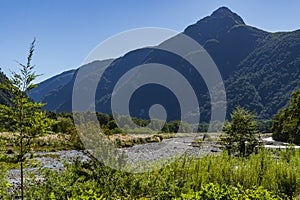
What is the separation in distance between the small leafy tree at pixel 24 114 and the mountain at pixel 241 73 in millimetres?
85028

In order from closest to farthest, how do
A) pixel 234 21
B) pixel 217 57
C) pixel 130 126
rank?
pixel 130 126 → pixel 217 57 → pixel 234 21

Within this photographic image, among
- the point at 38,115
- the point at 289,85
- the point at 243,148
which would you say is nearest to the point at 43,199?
the point at 38,115

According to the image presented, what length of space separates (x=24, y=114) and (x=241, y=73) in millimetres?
141112

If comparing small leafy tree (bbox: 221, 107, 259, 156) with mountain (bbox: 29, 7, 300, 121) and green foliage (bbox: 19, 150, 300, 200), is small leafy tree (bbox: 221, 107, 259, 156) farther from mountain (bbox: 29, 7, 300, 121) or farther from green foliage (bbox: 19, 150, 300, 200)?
mountain (bbox: 29, 7, 300, 121)

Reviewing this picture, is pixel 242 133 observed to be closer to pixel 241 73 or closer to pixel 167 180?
pixel 167 180

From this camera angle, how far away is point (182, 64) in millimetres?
148500

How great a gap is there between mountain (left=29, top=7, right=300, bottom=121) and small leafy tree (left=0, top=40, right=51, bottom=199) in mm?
85028

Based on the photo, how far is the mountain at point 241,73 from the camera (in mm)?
113812

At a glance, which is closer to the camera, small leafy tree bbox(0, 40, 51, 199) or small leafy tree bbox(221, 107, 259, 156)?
small leafy tree bbox(0, 40, 51, 199)

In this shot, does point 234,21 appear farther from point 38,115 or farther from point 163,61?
point 38,115

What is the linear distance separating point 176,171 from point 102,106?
123921 mm

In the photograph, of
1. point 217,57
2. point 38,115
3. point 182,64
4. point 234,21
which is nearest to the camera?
point 38,115

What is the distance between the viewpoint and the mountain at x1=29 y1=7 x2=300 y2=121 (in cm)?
11381

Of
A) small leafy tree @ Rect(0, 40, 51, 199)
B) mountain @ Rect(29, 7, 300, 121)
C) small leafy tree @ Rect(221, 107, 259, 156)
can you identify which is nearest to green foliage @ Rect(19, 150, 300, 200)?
small leafy tree @ Rect(0, 40, 51, 199)
